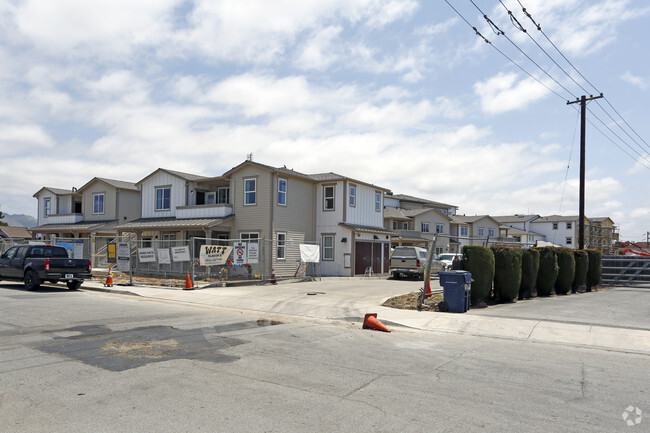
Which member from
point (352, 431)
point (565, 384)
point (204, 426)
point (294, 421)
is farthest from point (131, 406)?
point (565, 384)

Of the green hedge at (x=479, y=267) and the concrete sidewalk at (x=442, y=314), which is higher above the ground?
the green hedge at (x=479, y=267)

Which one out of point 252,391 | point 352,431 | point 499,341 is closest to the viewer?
point 352,431

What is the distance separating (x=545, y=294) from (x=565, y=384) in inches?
502

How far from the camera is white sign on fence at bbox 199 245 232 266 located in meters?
20.8

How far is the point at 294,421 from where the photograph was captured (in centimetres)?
498

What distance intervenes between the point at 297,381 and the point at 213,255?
15.4m

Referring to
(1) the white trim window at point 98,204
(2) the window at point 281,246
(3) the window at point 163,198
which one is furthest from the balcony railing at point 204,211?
(1) the white trim window at point 98,204

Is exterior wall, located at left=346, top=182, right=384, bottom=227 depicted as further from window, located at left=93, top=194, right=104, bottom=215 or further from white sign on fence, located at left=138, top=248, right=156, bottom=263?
window, located at left=93, top=194, right=104, bottom=215

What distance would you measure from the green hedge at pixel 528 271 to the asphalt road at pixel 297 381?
7064 mm

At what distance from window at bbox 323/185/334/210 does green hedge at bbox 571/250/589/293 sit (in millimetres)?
14768

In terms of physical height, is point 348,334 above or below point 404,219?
below

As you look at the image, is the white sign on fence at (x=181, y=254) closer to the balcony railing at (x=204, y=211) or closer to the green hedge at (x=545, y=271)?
the balcony railing at (x=204, y=211)

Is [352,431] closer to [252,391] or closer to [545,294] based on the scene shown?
[252,391]

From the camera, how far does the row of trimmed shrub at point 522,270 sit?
48.2 feet
